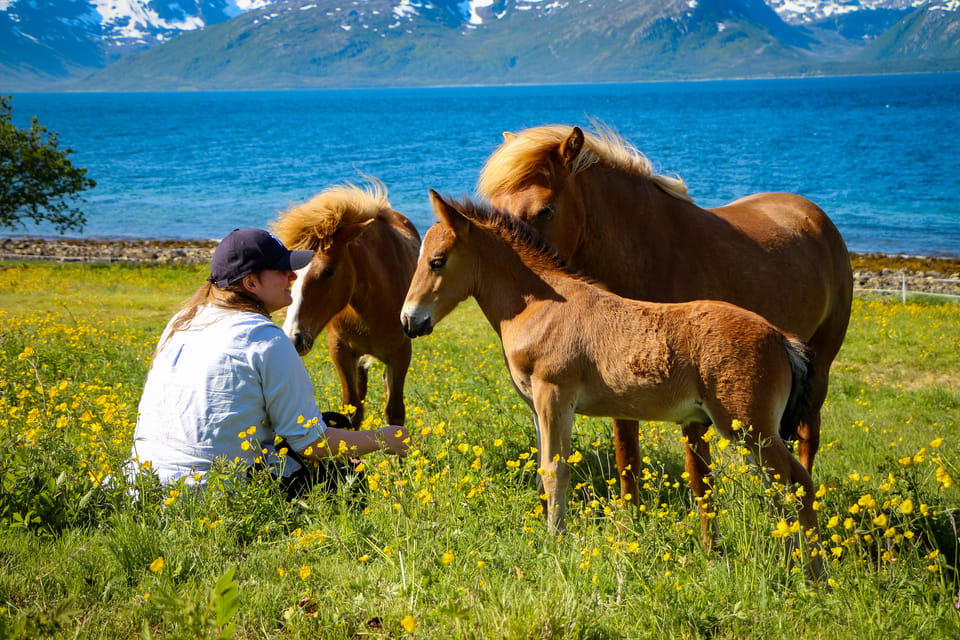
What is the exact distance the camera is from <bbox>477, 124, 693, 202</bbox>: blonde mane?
5.34 meters

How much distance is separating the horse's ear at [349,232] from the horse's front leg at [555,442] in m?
2.89

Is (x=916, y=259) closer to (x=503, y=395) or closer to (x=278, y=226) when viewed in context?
(x=503, y=395)

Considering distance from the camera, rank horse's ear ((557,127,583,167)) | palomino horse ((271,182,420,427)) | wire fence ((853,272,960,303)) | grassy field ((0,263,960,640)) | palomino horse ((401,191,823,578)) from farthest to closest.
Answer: wire fence ((853,272,960,303)), palomino horse ((271,182,420,427)), horse's ear ((557,127,583,167)), palomino horse ((401,191,823,578)), grassy field ((0,263,960,640))

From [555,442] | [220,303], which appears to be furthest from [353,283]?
[555,442]

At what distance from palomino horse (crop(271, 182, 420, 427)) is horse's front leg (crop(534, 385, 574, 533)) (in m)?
2.46

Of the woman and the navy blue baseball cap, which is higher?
the navy blue baseball cap

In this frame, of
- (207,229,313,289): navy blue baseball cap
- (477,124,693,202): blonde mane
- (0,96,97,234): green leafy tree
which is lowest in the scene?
(0,96,97,234): green leafy tree

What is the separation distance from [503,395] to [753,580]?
5.51 m

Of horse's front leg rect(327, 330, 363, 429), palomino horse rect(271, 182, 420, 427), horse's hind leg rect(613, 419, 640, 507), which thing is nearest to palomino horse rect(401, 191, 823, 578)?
horse's hind leg rect(613, 419, 640, 507)

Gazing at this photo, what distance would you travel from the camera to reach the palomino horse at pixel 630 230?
17.5ft

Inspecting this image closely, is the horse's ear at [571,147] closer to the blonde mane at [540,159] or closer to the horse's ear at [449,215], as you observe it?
the blonde mane at [540,159]

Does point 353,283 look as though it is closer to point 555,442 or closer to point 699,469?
point 555,442

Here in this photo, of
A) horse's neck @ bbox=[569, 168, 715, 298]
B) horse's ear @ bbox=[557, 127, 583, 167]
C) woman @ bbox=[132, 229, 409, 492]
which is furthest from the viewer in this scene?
horse's neck @ bbox=[569, 168, 715, 298]

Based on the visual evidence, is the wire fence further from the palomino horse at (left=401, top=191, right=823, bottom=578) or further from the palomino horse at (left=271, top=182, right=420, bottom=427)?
the palomino horse at (left=401, top=191, right=823, bottom=578)
